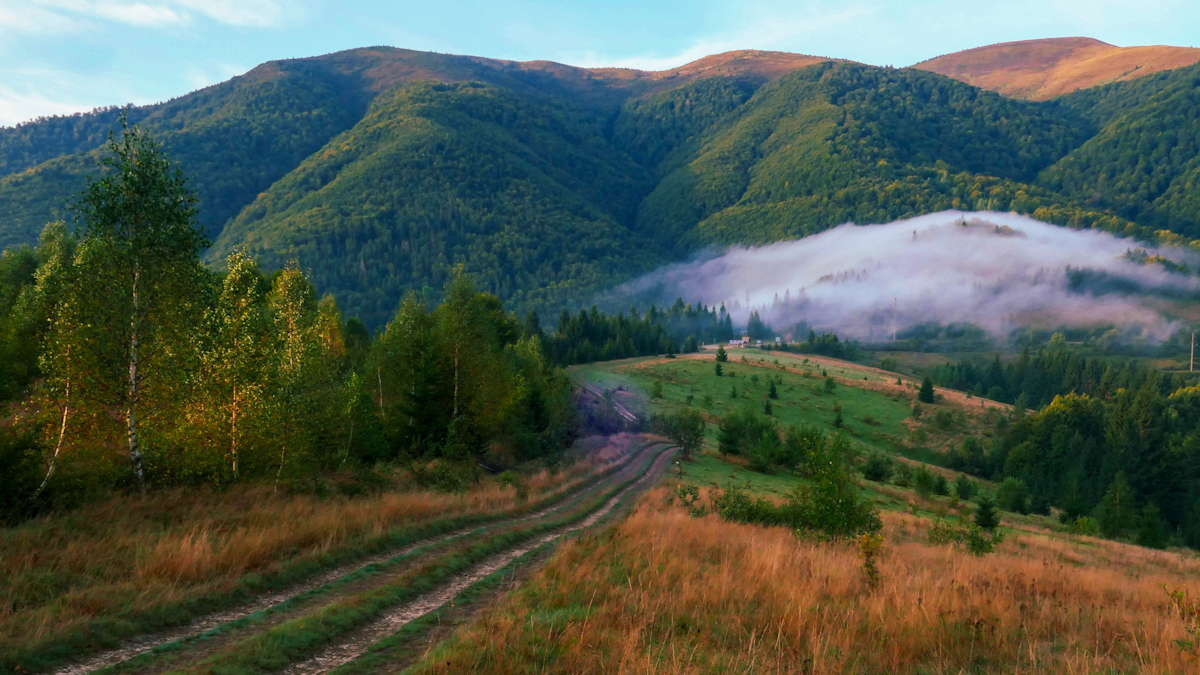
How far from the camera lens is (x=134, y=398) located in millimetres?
18281

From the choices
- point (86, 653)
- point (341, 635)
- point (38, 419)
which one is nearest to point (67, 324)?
point (38, 419)

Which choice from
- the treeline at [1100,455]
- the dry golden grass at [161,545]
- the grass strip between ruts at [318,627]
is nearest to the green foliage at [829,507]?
the dry golden grass at [161,545]

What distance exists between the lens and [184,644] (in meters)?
8.97

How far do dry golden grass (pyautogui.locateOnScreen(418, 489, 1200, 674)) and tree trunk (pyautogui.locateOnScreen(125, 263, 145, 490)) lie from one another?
14.4 m

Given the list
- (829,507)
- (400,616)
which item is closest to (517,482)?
(829,507)

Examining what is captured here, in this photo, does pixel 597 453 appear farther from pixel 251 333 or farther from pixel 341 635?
pixel 341 635

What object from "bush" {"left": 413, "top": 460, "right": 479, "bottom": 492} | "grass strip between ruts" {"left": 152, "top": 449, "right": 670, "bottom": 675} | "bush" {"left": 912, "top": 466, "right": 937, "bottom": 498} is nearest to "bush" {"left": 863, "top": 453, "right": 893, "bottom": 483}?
"bush" {"left": 912, "top": 466, "right": 937, "bottom": 498}

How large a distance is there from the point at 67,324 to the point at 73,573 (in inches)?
386

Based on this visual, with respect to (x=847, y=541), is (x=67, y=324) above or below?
above

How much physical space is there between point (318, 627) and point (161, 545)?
571 centimetres

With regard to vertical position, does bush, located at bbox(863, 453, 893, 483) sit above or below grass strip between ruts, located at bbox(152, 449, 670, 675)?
below

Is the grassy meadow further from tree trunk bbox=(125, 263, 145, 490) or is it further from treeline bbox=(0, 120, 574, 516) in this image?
tree trunk bbox=(125, 263, 145, 490)

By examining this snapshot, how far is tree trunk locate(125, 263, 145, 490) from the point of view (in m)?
18.2

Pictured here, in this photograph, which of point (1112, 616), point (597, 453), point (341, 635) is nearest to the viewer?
point (341, 635)
